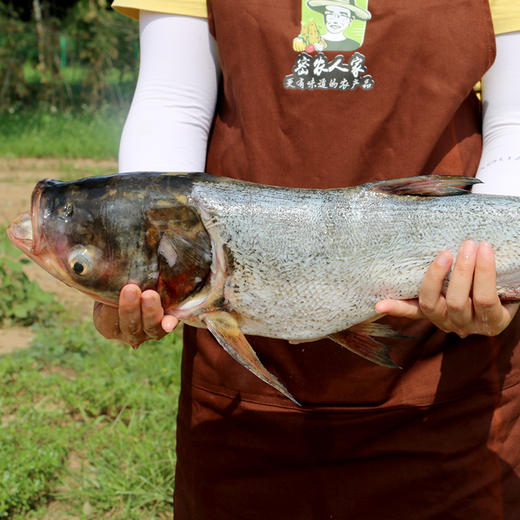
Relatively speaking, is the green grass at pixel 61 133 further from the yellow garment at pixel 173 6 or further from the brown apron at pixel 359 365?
the brown apron at pixel 359 365

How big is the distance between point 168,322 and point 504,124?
1.24 metres

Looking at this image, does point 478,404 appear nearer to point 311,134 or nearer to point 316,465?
point 316,465

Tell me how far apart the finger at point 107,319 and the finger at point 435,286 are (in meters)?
0.92

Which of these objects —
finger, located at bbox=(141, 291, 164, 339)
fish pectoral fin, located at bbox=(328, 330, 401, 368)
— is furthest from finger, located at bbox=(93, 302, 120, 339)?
fish pectoral fin, located at bbox=(328, 330, 401, 368)

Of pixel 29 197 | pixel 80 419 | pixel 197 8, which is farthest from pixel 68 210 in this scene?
pixel 29 197

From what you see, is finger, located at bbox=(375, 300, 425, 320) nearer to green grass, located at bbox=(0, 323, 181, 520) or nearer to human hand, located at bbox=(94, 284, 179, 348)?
human hand, located at bbox=(94, 284, 179, 348)

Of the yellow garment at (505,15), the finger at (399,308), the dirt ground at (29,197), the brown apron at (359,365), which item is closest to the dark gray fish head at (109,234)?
the brown apron at (359,365)

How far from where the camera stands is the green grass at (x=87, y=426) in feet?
12.2

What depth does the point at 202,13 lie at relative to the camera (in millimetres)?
2287

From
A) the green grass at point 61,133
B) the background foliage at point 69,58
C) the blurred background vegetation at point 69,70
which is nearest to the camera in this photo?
the green grass at point 61,133

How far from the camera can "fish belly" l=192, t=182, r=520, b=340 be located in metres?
1.96

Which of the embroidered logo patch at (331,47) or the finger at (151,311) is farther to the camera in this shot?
the embroidered logo patch at (331,47)

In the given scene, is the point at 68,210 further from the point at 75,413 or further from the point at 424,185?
the point at 75,413

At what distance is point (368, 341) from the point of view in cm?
207
